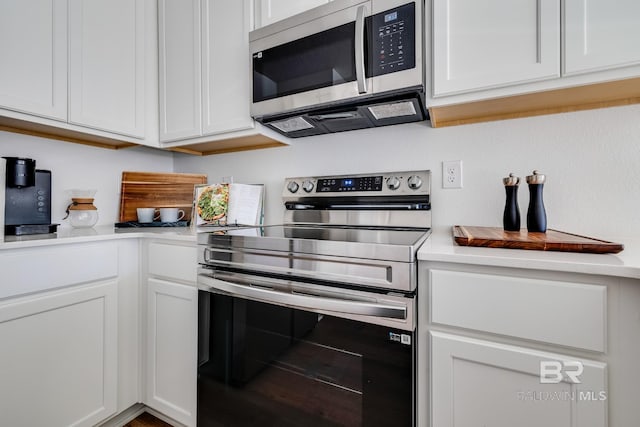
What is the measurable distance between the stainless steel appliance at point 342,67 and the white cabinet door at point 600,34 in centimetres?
43

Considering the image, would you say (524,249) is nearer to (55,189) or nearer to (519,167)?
(519,167)

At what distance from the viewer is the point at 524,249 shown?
0.82 m

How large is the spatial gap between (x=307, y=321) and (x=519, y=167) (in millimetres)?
1047

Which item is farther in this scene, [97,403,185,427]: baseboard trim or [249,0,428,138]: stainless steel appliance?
[97,403,185,427]: baseboard trim

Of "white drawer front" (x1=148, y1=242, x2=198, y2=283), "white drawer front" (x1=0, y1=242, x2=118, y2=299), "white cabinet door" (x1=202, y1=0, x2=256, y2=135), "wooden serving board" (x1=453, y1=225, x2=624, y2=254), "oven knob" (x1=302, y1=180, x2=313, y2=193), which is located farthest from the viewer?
"oven knob" (x1=302, y1=180, x2=313, y2=193)

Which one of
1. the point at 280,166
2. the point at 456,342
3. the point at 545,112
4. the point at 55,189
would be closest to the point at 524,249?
the point at 456,342

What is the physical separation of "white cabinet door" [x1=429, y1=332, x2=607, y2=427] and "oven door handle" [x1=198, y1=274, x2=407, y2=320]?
0.16m

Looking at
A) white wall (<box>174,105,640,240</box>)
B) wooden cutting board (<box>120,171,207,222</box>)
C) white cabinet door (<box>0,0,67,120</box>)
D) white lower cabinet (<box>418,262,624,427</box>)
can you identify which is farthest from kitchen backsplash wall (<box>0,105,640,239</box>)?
white lower cabinet (<box>418,262,624,427</box>)

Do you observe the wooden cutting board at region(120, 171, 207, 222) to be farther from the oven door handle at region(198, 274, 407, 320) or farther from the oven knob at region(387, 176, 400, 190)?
the oven knob at region(387, 176, 400, 190)

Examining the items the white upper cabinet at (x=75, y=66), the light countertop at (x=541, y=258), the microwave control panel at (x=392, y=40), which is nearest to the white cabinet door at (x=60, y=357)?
the light countertop at (x=541, y=258)

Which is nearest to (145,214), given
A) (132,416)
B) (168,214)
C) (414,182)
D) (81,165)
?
(168,214)

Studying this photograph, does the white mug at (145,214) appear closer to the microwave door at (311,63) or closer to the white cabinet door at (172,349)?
the white cabinet door at (172,349)

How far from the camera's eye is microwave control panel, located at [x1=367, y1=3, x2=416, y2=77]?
3.52ft

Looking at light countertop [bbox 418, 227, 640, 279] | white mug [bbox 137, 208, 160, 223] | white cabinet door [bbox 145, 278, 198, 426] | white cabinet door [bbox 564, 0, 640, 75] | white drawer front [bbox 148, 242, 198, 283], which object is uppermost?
white cabinet door [bbox 564, 0, 640, 75]
